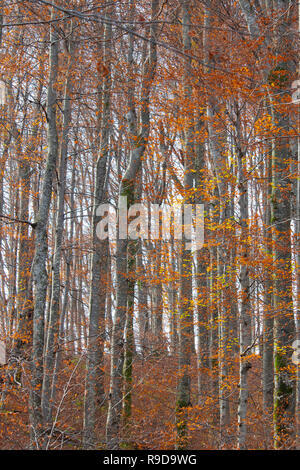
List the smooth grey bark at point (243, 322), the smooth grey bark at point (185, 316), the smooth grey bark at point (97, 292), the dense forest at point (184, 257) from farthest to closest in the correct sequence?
the smooth grey bark at point (185, 316)
the smooth grey bark at point (97, 292)
the dense forest at point (184, 257)
the smooth grey bark at point (243, 322)

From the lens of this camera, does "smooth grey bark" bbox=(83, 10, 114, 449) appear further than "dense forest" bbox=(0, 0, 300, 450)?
Yes

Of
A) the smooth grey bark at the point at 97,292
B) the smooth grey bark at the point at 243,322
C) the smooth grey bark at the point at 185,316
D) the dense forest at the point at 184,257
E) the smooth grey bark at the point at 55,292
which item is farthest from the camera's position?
the smooth grey bark at the point at 185,316

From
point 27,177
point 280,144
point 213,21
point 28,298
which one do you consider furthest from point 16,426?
point 213,21

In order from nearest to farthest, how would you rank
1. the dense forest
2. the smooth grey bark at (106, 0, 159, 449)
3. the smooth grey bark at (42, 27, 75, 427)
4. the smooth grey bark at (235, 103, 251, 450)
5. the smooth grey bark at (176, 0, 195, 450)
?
the smooth grey bark at (235, 103, 251, 450) < the dense forest < the smooth grey bark at (42, 27, 75, 427) < the smooth grey bark at (106, 0, 159, 449) < the smooth grey bark at (176, 0, 195, 450)

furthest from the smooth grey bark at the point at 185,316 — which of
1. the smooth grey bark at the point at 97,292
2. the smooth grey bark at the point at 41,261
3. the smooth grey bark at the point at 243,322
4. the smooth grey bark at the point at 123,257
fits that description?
the smooth grey bark at the point at 41,261

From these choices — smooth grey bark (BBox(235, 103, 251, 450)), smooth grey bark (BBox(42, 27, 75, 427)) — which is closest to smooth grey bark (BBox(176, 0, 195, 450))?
smooth grey bark (BBox(235, 103, 251, 450))

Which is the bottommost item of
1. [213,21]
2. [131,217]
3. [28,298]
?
[28,298]

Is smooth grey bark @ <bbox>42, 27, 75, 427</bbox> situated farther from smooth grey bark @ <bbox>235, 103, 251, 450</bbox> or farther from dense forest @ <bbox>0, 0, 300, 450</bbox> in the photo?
smooth grey bark @ <bbox>235, 103, 251, 450</bbox>

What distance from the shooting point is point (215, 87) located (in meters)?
8.62

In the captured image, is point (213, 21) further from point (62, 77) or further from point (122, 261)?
point (122, 261)

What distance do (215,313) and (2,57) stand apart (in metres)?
8.97

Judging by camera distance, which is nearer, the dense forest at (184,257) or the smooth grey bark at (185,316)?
the dense forest at (184,257)

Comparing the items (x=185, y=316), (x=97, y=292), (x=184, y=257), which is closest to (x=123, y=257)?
(x=97, y=292)

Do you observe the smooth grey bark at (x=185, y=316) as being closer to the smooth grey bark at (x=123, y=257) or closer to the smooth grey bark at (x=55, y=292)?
the smooth grey bark at (x=123, y=257)
